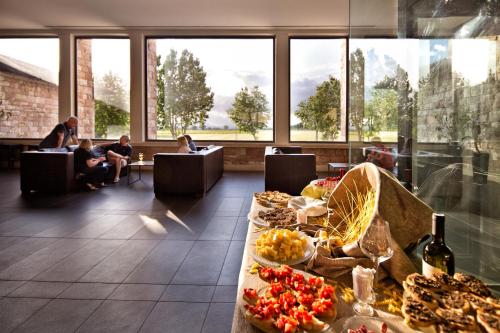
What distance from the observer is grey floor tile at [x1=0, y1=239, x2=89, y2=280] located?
285 cm

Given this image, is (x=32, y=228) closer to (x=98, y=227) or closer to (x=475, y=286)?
(x=98, y=227)

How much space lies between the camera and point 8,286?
263cm

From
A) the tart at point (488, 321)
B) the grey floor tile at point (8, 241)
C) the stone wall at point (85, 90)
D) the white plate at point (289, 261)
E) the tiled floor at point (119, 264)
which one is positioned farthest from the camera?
the stone wall at point (85, 90)

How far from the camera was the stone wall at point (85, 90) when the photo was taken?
10.1m

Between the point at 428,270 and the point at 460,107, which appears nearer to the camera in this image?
the point at 428,270

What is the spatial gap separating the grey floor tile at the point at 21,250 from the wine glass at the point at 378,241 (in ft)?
10.1

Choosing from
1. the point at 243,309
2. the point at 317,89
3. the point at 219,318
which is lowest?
the point at 219,318

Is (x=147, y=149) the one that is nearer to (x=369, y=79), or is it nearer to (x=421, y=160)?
(x=369, y=79)

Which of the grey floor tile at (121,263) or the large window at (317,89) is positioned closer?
the grey floor tile at (121,263)

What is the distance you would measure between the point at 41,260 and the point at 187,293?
154cm

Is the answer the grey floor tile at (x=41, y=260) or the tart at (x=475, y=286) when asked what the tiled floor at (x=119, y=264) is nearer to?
the grey floor tile at (x=41, y=260)

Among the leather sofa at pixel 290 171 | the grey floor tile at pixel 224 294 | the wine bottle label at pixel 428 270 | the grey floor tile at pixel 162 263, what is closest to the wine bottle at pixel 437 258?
the wine bottle label at pixel 428 270

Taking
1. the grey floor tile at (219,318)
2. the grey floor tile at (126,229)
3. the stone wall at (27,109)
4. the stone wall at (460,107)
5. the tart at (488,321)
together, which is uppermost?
the stone wall at (27,109)

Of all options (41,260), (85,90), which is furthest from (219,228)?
(85,90)
